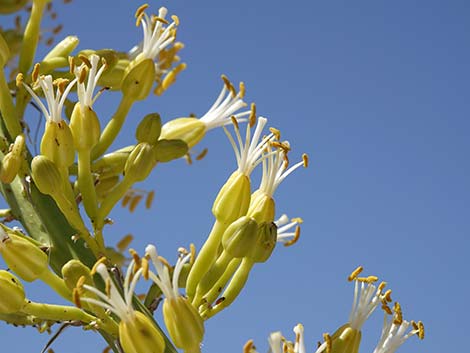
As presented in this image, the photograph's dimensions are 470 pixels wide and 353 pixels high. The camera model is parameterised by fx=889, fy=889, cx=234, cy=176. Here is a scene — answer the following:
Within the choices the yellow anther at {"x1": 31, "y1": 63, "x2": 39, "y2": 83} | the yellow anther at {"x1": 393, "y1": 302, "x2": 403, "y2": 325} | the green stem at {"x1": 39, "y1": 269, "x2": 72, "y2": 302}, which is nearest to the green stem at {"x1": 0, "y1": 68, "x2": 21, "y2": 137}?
the yellow anther at {"x1": 31, "y1": 63, "x2": 39, "y2": 83}

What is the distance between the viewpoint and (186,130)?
4.36 m

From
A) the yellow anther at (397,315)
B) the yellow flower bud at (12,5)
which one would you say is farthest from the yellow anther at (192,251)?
the yellow flower bud at (12,5)

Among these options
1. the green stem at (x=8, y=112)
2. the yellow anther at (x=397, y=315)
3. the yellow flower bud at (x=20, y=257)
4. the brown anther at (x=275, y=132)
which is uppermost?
the green stem at (x=8, y=112)

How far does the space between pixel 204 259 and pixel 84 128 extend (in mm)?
730

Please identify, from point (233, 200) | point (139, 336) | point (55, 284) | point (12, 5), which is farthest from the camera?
point (12, 5)

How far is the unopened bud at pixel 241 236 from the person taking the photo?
346 centimetres

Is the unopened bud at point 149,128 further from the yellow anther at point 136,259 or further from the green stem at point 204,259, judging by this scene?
the yellow anther at point 136,259

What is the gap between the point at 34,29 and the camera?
417 centimetres

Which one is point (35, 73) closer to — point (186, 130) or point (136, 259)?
point (186, 130)

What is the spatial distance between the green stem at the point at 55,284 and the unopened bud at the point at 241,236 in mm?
638

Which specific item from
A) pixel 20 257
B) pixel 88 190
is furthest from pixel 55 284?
pixel 88 190

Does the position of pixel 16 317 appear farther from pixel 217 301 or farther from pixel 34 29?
pixel 34 29

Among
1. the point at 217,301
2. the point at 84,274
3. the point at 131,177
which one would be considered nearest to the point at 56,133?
the point at 131,177

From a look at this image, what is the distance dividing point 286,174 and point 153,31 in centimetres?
115
